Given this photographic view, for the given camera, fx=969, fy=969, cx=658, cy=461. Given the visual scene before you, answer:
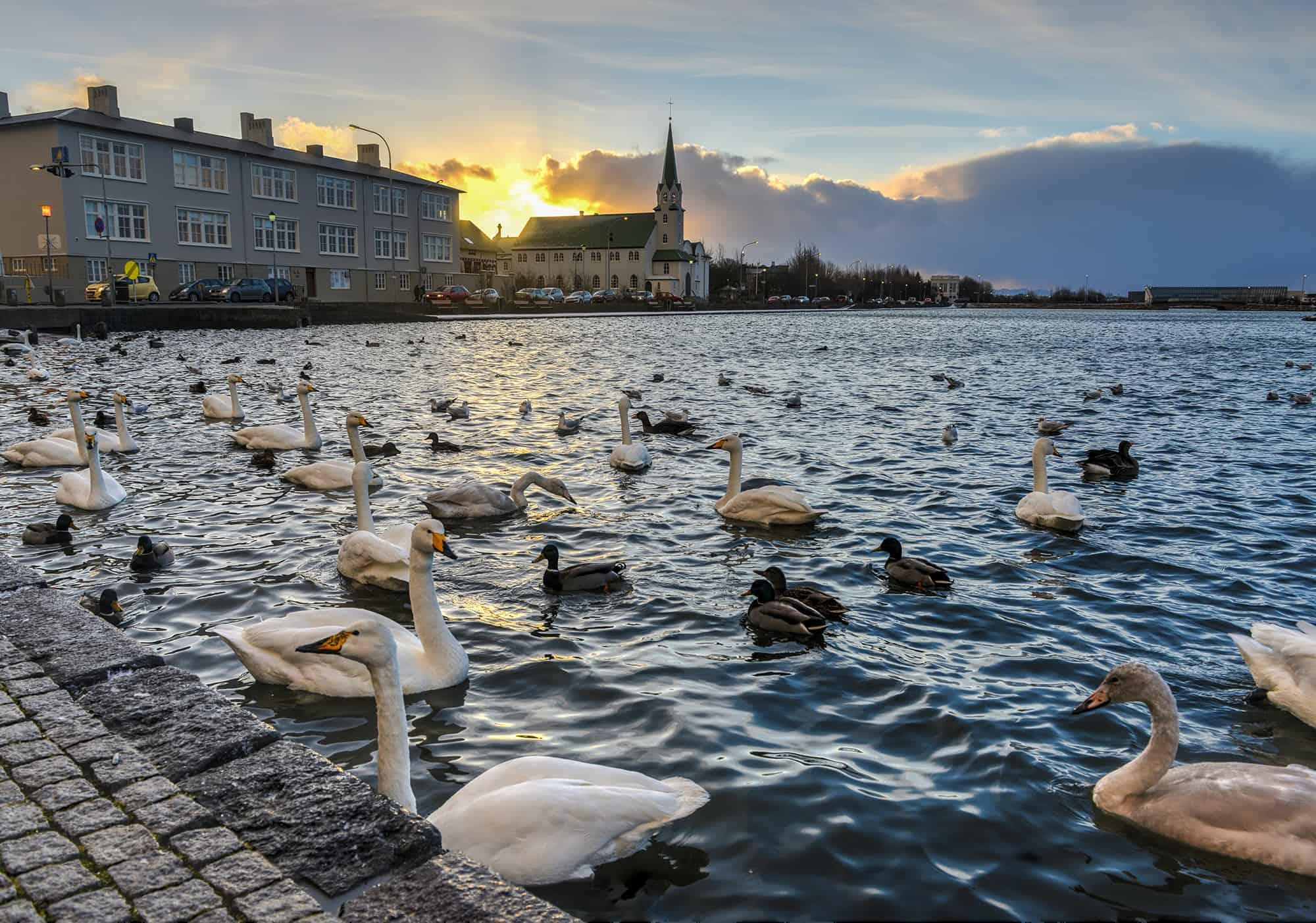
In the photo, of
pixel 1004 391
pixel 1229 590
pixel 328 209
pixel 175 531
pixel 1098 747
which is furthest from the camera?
pixel 328 209

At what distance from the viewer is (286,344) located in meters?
42.7

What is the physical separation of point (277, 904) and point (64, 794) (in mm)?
1342

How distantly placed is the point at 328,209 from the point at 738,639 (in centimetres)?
7872

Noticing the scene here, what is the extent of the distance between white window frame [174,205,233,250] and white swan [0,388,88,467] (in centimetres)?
5634

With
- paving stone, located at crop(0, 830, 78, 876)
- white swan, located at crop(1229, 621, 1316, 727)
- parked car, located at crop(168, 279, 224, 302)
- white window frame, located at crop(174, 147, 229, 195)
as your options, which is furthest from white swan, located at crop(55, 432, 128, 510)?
white window frame, located at crop(174, 147, 229, 195)

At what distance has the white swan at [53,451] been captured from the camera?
1460 centimetres

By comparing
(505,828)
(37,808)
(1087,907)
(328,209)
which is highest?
(328,209)

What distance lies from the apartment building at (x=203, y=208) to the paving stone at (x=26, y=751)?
198 feet

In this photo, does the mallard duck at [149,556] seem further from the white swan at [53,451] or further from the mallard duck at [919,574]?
the mallard duck at [919,574]

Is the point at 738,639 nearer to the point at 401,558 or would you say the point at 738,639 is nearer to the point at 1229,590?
the point at 401,558


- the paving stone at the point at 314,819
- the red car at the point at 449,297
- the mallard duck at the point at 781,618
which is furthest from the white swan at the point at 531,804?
the red car at the point at 449,297

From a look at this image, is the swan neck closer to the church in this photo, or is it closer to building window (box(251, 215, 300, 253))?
building window (box(251, 215, 300, 253))

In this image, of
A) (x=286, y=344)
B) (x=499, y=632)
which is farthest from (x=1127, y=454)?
(x=286, y=344)

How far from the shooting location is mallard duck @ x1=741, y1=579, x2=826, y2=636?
7.64m
